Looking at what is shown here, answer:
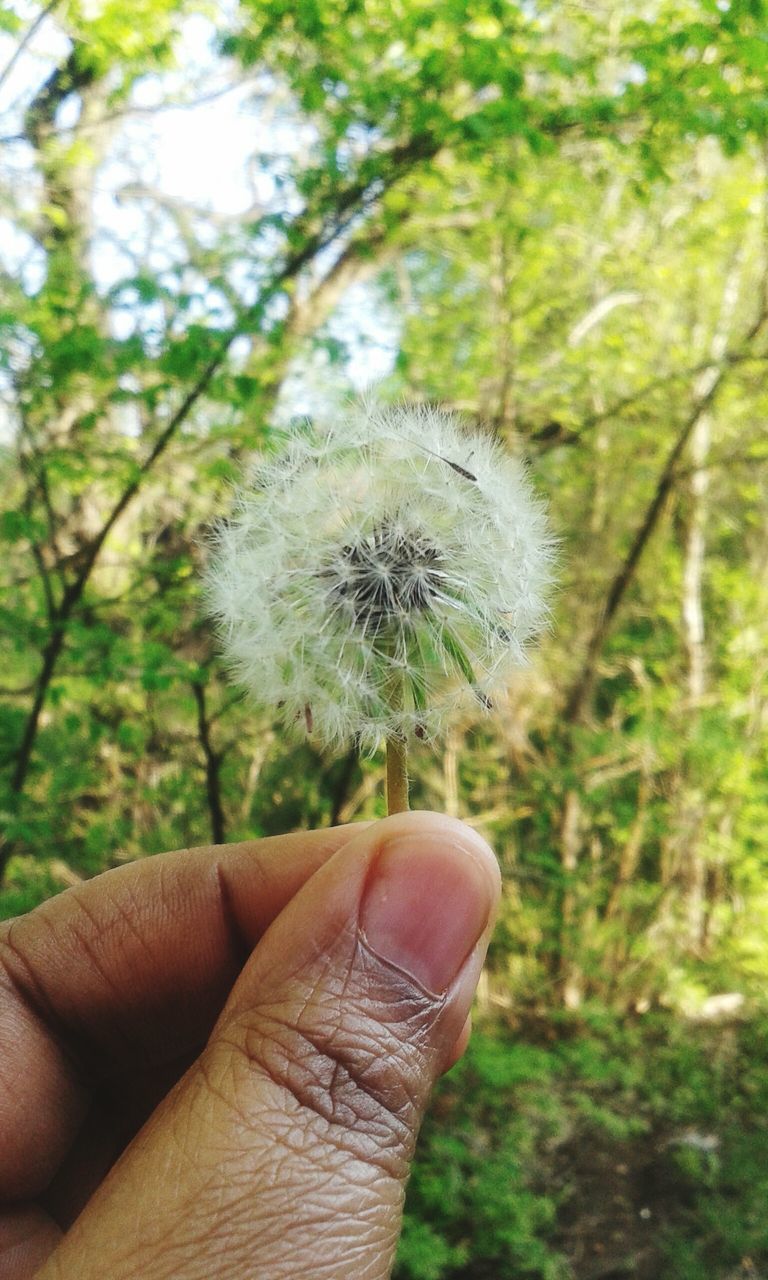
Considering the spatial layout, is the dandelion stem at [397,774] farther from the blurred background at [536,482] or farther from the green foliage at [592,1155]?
the green foliage at [592,1155]

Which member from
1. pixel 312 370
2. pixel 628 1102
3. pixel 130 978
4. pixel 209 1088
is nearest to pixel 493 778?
pixel 628 1102

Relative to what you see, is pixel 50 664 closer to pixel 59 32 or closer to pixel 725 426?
pixel 59 32

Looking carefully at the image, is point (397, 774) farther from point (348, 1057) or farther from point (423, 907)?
point (348, 1057)

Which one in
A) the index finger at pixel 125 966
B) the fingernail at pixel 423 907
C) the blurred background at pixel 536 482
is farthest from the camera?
the blurred background at pixel 536 482

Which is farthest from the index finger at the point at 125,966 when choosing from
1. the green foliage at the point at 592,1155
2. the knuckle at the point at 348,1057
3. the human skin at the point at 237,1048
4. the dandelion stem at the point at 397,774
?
the green foliage at the point at 592,1155

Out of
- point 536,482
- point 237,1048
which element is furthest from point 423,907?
point 536,482

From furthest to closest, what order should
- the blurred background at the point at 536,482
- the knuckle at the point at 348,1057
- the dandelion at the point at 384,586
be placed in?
1. the blurred background at the point at 536,482
2. the dandelion at the point at 384,586
3. the knuckle at the point at 348,1057

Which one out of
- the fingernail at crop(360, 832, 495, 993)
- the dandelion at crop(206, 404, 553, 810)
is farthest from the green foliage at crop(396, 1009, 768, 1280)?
the dandelion at crop(206, 404, 553, 810)
